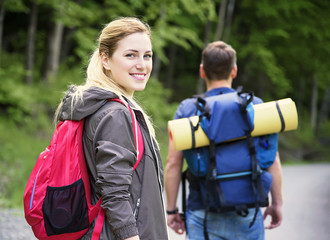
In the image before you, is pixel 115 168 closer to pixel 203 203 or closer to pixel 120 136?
pixel 120 136

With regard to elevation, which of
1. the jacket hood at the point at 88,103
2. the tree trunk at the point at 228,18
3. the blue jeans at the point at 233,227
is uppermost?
the tree trunk at the point at 228,18

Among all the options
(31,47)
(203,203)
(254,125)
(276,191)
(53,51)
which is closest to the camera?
(254,125)

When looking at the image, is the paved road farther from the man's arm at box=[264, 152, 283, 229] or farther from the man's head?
the man's head

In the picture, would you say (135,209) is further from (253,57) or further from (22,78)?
(253,57)

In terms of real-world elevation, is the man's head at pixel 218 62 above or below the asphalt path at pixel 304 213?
above

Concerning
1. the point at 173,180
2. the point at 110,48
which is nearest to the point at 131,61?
the point at 110,48

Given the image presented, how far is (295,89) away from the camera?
3769 centimetres

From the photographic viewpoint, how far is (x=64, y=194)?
1999mm

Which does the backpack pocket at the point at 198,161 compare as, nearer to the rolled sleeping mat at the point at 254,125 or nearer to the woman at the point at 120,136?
the rolled sleeping mat at the point at 254,125

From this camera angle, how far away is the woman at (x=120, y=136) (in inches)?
76.9

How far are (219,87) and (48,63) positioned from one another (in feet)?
40.5

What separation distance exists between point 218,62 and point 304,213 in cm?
578

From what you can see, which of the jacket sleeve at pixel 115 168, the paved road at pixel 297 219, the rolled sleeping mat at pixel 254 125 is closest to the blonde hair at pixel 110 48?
the jacket sleeve at pixel 115 168

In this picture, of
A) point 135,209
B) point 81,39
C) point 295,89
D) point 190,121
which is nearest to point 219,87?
point 190,121
